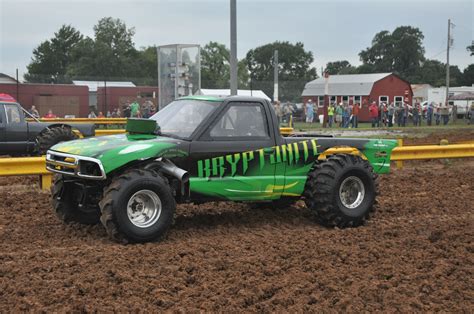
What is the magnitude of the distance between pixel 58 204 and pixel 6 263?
1681 millimetres

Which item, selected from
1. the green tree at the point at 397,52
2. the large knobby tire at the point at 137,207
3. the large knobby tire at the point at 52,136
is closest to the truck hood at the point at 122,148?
the large knobby tire at the point at 137,207

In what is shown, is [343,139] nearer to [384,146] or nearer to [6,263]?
[384,146]

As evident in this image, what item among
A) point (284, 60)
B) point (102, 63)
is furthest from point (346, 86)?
point (284, 60)

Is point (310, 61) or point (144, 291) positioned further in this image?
point (310, 61)

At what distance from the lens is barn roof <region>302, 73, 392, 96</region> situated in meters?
57.0

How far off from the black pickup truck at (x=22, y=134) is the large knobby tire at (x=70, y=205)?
7531 mm

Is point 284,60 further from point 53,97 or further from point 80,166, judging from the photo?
point 80,166

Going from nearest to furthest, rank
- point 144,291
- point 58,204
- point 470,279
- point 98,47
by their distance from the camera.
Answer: point 144,291 → point 470,279 → point 58,204 → point 98,47

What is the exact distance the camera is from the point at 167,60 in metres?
18.0

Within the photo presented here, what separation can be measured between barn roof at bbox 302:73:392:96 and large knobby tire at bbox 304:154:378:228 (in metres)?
48.3

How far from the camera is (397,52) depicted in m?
122

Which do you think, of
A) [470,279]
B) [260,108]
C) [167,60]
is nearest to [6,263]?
[260,108]

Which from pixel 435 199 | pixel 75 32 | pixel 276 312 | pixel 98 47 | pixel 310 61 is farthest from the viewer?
pixel 310 61

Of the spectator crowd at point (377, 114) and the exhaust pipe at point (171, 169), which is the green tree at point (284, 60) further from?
the exhaust pipe at point (171, 169)
